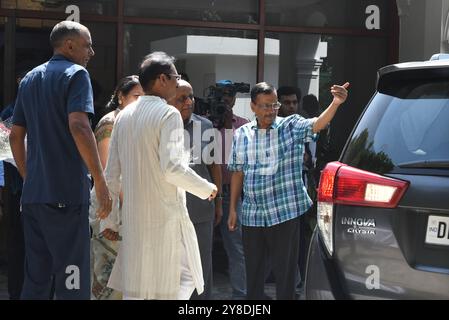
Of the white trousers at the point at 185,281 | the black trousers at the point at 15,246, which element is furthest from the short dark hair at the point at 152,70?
the black trousers at the point at 15,246

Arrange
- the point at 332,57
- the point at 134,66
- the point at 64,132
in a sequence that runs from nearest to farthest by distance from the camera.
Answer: the point at 64,132 → the point at 134,66 → the point at 332,57

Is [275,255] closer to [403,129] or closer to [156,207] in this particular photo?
[156,207]

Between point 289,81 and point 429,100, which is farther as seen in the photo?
point 289,81

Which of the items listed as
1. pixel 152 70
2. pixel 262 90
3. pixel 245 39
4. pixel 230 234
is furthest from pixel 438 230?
pixel 245 39

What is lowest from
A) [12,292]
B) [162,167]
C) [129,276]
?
[12,292]

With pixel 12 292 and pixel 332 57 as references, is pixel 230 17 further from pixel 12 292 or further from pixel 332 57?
pixel 12 292

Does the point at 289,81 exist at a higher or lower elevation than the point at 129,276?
higher

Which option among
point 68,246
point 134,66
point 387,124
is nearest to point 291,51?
point 134,66

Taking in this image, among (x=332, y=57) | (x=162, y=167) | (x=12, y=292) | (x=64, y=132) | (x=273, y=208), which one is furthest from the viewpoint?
(x=332, y=57)

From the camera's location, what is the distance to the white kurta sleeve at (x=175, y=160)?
4.28 metres

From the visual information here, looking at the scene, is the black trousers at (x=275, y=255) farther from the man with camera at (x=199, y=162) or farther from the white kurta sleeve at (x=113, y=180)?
the white kurta sleeve at (x=113, y=180)

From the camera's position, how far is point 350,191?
11.5ft

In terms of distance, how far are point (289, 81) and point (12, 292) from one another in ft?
12.4
